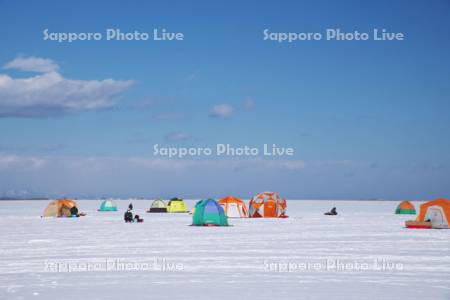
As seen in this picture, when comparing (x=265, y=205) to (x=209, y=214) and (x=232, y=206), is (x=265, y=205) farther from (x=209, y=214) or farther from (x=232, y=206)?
(x=209, y=214)

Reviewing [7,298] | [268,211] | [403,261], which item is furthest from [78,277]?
[268,211]

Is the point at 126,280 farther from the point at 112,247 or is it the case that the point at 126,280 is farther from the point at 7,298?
the point at 112,247

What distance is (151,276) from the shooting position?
1491cm

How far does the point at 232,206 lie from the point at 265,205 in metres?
2.90

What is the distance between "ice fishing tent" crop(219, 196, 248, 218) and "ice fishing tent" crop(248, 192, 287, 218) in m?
1.07

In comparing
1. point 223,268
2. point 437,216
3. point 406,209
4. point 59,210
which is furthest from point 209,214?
point 406,209

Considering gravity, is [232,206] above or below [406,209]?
above

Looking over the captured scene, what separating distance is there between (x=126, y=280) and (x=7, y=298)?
3.01 metres

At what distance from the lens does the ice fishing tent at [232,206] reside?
49.3 meters

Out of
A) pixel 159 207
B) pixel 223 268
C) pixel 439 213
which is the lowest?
pixel 223 268

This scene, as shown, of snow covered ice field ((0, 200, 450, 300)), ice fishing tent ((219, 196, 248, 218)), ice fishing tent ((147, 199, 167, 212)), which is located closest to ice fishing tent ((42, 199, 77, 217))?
ice fishing tent ((219, 196, 248, 218))

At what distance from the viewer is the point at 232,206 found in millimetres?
49688

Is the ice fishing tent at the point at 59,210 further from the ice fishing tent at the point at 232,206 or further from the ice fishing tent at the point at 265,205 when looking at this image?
the ice fishing tent at the point at 265,205

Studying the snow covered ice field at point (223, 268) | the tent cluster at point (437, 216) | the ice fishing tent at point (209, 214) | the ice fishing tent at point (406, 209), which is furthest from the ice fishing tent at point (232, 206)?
the snow covered ice field at point (223, 268)
